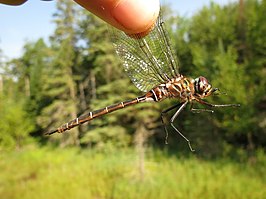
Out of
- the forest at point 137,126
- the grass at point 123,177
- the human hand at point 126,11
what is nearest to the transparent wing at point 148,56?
the human hand at point 126,11

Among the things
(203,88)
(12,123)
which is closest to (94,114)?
(203,88)

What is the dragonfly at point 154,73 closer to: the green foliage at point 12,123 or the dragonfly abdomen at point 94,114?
the dragonfly abdomen at point 94,114

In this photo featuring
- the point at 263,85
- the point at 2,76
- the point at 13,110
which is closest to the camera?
the point at 13,110

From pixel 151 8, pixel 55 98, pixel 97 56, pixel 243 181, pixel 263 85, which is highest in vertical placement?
pixel 97 56

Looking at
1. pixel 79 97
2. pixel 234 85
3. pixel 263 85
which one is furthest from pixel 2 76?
pixel 79 97

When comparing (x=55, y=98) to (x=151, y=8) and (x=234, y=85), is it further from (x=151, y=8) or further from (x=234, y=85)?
(x=151, y=8)

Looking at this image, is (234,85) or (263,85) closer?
(234,85)

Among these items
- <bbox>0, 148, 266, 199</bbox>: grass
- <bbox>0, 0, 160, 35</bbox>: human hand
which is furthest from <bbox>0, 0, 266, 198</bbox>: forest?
<bbox>0, 0, 160, 35</bbox>: human hand
